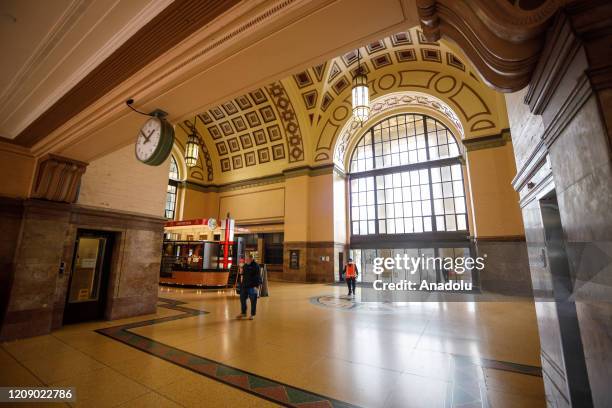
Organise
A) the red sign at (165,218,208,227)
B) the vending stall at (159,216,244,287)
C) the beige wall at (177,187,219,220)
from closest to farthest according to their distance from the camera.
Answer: the vending stall at (159,216,244,287) → the red sign at (165,218,208,227) → the beige wall at (177,187,219,220)

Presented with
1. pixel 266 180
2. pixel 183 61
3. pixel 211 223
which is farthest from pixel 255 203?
pixel 183 61

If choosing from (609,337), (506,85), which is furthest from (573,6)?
(609,337)

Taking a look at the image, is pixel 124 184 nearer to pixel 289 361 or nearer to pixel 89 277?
pixel 89 277

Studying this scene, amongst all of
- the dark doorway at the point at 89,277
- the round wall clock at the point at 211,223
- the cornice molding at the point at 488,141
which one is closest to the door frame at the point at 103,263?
the dark doorway at the point at 89,277

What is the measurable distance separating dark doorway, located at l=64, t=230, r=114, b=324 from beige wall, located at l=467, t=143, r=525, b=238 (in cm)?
1188

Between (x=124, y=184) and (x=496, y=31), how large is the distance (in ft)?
22.5

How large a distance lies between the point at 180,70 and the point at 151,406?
311 cm

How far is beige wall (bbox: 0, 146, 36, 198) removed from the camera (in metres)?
4.54

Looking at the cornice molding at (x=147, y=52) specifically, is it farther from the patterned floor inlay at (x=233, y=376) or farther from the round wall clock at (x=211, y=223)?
the round wall clock at (x=211, y=223)

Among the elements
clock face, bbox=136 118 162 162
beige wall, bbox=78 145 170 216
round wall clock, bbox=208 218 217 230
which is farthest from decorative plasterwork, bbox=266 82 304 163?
clock face, bbox=136 118 162 162

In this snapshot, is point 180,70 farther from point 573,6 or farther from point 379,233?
point 379,233

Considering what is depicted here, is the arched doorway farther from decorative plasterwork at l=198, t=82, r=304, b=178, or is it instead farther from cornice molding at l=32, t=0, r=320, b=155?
cornice molding at l=32, t=0, r=320, b=155

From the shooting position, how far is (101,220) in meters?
5.60

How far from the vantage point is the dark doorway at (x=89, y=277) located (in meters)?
5.45
